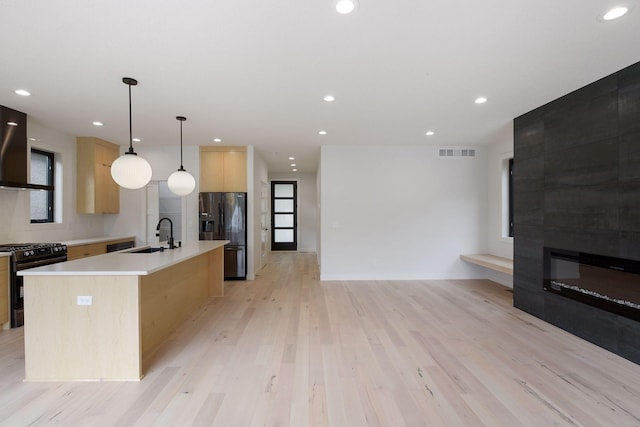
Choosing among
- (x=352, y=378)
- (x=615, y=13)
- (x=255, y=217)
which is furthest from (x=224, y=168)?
(x=615, y=13)

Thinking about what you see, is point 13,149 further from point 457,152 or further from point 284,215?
point 457,152

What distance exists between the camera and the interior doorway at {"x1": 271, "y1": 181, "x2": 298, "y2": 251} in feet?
32.8

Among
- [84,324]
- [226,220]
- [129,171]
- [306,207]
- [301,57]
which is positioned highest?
[301,57]

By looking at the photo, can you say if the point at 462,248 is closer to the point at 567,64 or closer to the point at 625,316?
the point at 625,316

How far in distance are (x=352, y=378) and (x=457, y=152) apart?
5.08 metres

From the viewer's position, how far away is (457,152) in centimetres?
596

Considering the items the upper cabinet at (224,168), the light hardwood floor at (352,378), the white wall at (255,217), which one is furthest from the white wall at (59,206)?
the white wall at (255,217)

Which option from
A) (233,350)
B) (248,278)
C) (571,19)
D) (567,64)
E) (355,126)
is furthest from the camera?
(248,278)

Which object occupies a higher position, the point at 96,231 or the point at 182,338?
the point at 96,231

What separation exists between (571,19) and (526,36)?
0.86 ft

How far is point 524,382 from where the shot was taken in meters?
2.35

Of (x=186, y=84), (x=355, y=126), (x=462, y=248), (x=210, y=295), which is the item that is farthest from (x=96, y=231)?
(x=462, y=248)

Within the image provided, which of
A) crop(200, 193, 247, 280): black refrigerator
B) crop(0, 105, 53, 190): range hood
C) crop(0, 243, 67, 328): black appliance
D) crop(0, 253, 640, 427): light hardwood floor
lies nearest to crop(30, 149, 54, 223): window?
crop(0, 105, 53, 190): range hood

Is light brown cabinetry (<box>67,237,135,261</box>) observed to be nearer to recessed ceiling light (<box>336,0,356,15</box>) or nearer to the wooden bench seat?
recessed ceiling light (<box>336,0,356,15</box>)
